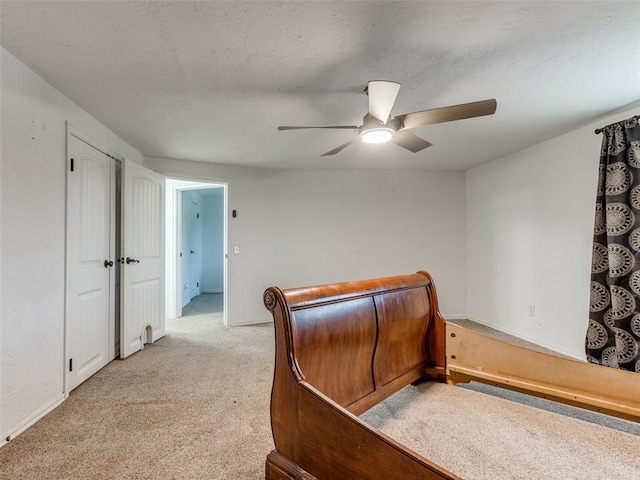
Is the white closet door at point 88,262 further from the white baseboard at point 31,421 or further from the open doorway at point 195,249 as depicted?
the open doorway at point 195,249

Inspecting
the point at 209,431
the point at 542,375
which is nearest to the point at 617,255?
the point at 542,375

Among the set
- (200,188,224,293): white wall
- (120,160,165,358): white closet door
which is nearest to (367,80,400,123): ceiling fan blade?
(120,160,165,358): white closet door

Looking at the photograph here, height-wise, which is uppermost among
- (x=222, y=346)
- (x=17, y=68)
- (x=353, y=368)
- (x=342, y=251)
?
(x=17, y=68)

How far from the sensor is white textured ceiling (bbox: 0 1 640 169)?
1.49 meters

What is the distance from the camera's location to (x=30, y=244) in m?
1.92

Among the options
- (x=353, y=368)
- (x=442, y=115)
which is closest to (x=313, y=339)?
(x=353, y=368)

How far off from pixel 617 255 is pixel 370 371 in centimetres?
218

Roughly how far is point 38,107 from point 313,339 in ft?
7.28

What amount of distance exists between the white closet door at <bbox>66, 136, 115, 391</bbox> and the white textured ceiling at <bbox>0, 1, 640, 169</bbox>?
44 centimetres

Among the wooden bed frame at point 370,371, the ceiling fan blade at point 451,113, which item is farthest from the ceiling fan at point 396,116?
the wooden bed frame at point 370,371

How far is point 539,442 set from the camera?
1667 mm

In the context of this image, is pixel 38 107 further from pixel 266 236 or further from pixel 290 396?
pixel 266 236

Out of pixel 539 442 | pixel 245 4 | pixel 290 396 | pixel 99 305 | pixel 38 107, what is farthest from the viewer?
pixel 99 305

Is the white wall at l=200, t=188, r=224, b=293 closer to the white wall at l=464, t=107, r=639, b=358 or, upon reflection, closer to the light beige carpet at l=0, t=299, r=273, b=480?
the light beige carpet at l=0, t=299, r=273, b=480
